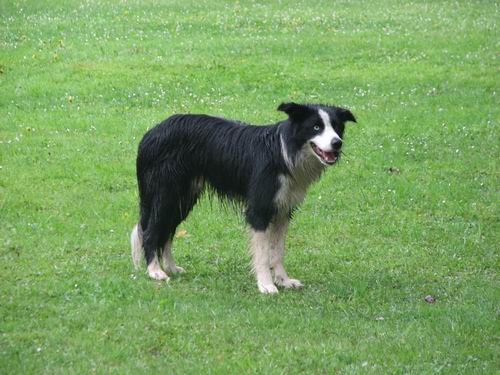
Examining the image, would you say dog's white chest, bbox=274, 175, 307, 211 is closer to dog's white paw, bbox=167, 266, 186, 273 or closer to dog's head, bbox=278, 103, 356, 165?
dog's head, bbox=278, 103, 356, 165

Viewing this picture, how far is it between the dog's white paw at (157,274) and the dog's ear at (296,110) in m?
1.86

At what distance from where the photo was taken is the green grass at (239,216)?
7.38m

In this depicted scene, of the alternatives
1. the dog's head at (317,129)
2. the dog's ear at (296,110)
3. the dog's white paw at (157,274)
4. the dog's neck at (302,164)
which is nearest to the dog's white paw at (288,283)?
the dog's neck at (302,164)

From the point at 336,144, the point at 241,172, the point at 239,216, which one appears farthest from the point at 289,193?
the point at 239,216

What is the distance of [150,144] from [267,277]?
164 cm

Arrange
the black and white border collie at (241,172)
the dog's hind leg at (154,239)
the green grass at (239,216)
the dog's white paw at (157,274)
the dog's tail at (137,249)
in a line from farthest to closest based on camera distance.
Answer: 1. the dog's tail at (137,249)
2. the dog's hind leg at (154,239)
3. the dog's white paw at (157,274)
4. the black and white border collie at (241,172)
5. the green grass at (239,216)

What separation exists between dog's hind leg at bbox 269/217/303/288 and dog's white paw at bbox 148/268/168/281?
994mm

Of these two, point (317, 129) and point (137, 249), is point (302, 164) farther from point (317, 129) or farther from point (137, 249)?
point (137, 249)

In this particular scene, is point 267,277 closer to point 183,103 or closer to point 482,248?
point 482,248

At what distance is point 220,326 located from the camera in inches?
302

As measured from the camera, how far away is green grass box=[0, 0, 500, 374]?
7375 millimetres

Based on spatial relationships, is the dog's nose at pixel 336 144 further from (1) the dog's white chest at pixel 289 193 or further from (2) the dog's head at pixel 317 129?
(1) the dog's white chest at pixel 289 193

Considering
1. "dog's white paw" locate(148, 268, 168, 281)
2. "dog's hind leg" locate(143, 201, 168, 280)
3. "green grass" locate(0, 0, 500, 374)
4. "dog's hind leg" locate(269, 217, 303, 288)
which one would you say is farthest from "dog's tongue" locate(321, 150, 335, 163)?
"dog's white paw" locate(148, 268, 168, 281)

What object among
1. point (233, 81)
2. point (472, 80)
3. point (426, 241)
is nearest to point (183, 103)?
point (233, 81)
